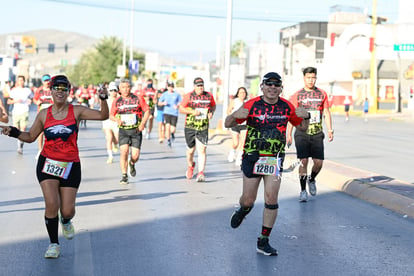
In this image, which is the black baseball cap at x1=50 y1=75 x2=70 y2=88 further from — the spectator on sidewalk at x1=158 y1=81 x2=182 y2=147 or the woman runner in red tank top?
the spectator on sidewalk at x1=158 y1=81 x2=182 y2=147

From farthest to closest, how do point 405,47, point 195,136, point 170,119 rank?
1. point 405,47
2. point 170,119
3. point 195,136

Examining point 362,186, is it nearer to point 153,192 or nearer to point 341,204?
point 341,204

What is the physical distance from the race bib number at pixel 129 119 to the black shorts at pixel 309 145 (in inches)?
121

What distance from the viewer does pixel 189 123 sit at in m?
13.7

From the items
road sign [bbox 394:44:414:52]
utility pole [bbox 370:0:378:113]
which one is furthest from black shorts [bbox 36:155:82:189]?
utility pole [bbox 370:0:378:113]

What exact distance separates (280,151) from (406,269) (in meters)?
1.65

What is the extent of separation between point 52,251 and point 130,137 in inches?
237

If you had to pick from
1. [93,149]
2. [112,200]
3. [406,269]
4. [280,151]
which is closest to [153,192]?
[112,200]

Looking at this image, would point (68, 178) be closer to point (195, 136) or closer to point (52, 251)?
point (52, 251)

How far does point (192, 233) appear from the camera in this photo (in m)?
8.53

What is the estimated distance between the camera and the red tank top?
723cm

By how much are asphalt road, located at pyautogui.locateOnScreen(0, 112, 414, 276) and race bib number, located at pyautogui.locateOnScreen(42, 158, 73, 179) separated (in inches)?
30.7

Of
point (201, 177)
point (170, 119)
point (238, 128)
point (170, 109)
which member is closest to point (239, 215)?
point (201, 177)

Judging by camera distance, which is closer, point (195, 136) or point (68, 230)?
point (68, 230)
